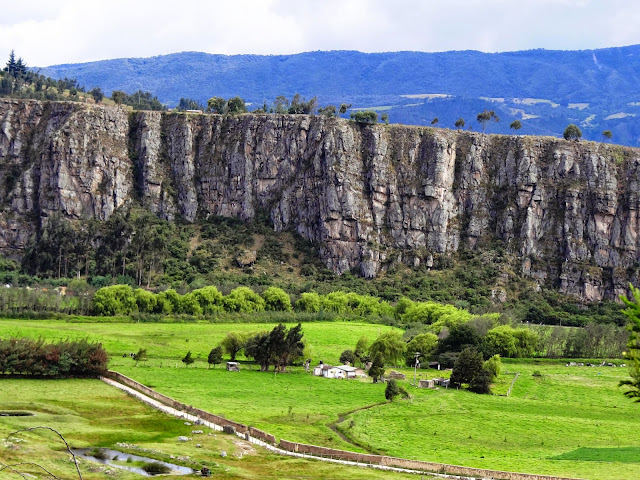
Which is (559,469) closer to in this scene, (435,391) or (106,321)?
(435,391)

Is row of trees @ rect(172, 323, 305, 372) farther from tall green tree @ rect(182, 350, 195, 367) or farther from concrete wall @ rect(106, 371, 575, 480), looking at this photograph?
concrete wall @ rect(106, 371, 575, 480)

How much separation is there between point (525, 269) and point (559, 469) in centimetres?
12158

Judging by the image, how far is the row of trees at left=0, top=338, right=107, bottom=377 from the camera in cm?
9306

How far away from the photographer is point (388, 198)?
19788cm

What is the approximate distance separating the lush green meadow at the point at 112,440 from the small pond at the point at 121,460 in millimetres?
807

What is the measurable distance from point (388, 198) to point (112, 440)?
5191 inches

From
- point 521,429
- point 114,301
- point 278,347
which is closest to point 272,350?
point 278,347

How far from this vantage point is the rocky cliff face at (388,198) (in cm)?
18975

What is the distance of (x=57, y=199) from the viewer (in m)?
189

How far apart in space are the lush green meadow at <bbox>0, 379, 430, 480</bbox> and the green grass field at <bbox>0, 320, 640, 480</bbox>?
564 cm

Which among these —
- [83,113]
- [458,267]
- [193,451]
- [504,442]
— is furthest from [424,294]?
[193,451]

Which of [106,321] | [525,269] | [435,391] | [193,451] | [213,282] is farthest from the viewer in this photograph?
[525,269]

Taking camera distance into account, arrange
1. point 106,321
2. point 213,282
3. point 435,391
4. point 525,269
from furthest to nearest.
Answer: point 525,269 < point 213,282 < point 106,321 < point 435,391

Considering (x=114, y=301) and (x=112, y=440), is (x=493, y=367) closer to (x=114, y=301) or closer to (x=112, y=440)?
(x=112, y=440)
